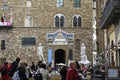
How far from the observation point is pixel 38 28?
163 ft

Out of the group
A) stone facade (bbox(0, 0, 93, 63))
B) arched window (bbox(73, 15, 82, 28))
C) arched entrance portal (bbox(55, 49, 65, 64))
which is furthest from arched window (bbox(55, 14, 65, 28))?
arched entrance portal (bbox(55, 49, 65, 64))

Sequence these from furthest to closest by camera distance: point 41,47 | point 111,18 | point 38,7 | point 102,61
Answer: point 38,7, point 41,47, point 102,61, point 111,18

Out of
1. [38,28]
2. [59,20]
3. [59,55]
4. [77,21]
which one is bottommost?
[59,55]

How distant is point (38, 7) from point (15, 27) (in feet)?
12.7

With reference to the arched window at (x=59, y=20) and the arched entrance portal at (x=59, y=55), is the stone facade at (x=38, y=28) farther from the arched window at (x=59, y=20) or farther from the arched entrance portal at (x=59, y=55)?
the arched entrance portal at (x=59, y=55)

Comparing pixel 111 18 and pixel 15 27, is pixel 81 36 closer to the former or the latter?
pixel 15 27

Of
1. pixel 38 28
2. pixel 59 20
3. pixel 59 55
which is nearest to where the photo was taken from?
pixel 38 28

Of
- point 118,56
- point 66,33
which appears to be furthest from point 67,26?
point 118,56

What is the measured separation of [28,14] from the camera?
50.1 m

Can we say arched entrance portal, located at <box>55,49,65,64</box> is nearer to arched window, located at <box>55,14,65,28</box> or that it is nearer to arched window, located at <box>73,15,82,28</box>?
arched window, located at <box>55,14,65,28</box>

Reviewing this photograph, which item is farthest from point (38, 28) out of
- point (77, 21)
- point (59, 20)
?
point (77, 21)

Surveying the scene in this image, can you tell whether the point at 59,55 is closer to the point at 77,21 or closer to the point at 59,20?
the point at 59,20

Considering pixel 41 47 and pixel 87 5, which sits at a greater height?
pixel 87 5

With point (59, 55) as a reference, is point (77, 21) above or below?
above
